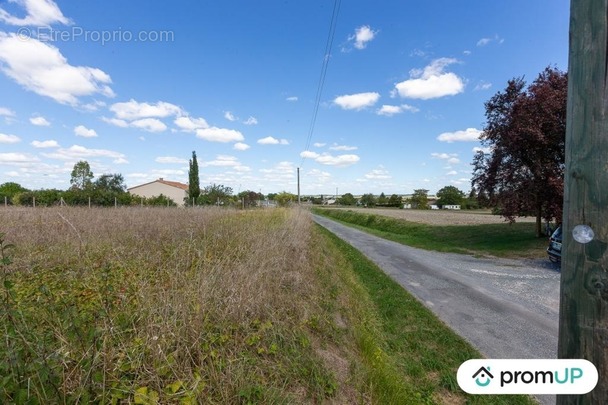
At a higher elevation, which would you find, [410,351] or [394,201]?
[394,201]

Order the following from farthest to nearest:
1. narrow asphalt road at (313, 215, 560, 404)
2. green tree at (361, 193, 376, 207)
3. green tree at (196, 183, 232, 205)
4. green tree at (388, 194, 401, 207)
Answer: green tree at (361, 193, 376, 207) → green tree at (388, 194, 401, 207) → green tree at (196, 183, 232, 205) → narrow asphalt road at (313, 215, 560, 404)

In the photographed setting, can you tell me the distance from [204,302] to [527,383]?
2515mm

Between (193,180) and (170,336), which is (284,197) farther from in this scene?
(170,336)

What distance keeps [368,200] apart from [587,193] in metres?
112

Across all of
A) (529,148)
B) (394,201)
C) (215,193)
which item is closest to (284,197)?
(215,193)

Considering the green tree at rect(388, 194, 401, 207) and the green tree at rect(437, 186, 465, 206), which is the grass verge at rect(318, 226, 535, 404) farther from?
the green tree at rect(437, 186, 465, 206)

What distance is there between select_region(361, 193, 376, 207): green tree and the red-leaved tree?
9292 cm

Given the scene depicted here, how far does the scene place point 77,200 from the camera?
113ft

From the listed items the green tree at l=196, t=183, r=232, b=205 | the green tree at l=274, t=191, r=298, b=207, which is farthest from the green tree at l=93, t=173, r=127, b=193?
the green tree at l=274, t=191, r=298, b=207

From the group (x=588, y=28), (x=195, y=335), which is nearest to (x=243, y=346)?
(x=195, y=335)

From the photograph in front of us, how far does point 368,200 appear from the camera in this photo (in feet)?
363

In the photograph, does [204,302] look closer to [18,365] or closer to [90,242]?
[18,365]

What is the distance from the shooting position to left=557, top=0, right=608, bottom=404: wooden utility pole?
1.10m

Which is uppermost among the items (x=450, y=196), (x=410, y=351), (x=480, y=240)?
(x=450, y=196)
